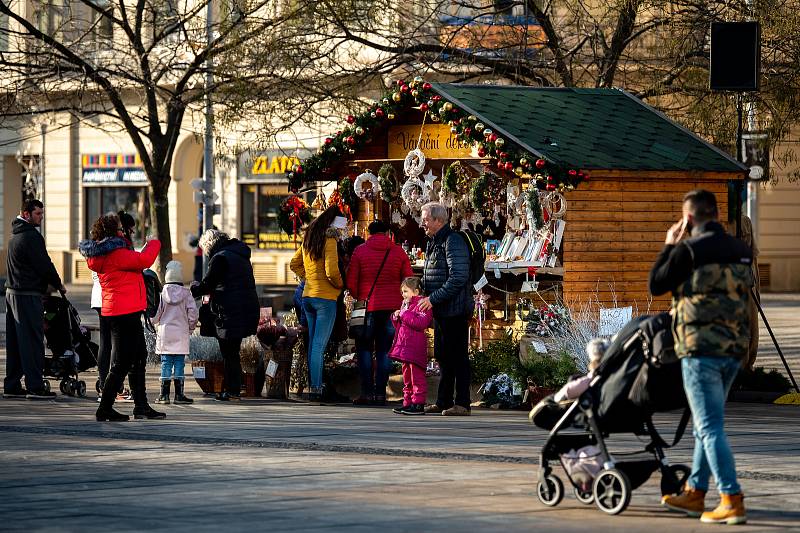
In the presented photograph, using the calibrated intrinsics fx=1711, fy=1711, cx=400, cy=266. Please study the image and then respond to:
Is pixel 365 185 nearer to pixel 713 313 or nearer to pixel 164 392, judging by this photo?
pixel 164 392

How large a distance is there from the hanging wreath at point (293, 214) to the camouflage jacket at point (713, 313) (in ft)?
36.2

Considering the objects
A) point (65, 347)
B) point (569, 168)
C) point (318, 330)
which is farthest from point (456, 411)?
point (65, 347)

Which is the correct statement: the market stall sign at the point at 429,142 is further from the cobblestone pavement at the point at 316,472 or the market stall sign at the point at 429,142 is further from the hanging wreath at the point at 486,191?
the cobblestone pavement at the point at 316,472

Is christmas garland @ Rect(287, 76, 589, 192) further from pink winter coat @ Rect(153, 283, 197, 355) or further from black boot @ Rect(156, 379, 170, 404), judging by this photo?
black boot @ Rect(156, 379, 170, 404)

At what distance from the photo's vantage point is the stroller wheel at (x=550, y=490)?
30.1 ft

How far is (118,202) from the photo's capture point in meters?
47.7

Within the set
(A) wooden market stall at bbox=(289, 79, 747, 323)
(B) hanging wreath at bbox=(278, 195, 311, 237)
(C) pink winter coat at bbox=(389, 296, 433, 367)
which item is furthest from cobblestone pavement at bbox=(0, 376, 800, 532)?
(B) hanging wreath at bbox=(278, 195, 311, 237)

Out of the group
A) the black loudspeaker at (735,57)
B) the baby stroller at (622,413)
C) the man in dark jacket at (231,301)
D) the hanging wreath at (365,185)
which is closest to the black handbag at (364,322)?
the man in dark jacket at (231,301)

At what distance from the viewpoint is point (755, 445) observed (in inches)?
469

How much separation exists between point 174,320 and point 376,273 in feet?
6.21

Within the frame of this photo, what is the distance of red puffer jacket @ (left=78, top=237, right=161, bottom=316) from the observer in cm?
1380

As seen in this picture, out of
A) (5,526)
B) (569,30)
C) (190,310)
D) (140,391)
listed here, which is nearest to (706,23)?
(569,30)

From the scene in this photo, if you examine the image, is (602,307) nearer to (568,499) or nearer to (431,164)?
(431,164)

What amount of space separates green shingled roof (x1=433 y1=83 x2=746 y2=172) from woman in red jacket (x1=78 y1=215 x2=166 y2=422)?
14.3ft
